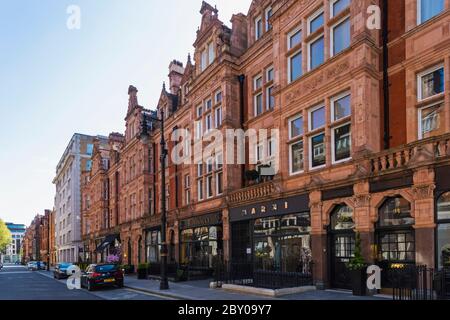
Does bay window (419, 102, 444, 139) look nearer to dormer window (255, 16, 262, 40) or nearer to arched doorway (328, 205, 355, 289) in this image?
arched doorway (328, 205, 355, 289)

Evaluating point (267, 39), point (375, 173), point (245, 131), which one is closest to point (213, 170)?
point (245, 131)

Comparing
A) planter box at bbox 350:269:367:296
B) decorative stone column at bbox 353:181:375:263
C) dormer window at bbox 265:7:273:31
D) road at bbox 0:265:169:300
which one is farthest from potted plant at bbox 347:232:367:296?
dormer window at bbox 265:7:273:31

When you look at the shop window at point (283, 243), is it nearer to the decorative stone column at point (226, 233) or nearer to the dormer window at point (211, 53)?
the decorative stone column at point (226, 233)

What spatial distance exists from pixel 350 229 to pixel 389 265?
74.6 inches

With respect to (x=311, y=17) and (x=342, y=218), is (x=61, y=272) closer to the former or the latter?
(x=342, y=218)

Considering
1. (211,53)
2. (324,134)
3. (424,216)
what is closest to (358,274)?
(424,216)

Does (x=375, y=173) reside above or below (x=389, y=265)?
above

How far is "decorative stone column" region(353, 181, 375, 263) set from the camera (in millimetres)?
13297

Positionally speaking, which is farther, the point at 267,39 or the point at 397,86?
the point at 267,39

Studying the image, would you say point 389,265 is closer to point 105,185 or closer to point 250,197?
point 250,197

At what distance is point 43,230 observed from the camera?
11844 cm

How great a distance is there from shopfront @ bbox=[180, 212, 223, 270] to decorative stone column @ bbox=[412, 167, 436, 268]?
39.8ft

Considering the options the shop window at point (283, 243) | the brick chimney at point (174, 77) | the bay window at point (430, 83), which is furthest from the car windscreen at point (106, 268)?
the bay window at point (430, 83)

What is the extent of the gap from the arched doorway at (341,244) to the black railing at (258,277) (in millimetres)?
1095
